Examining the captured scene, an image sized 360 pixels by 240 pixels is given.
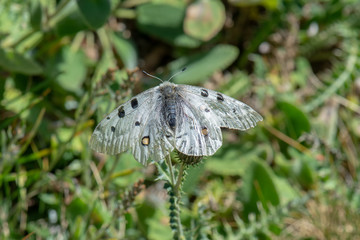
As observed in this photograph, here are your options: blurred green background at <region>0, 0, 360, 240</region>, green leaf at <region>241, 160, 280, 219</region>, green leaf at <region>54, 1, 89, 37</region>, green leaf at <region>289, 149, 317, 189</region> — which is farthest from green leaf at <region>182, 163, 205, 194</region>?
green leaf at <region>54, 1, 89, 37</region>

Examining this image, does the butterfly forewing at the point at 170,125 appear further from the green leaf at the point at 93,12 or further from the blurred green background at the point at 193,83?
the green leaf at the point at 93,12

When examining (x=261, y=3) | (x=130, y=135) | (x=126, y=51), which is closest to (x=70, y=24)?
(x=126, y=51)

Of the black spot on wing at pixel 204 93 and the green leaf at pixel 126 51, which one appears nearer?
the black spot on wing at pixel 204 93

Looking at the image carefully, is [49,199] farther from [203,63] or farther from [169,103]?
[203,63]

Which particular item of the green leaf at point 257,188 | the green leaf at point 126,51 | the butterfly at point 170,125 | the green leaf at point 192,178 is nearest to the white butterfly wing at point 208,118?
the butterfly at point 170,125

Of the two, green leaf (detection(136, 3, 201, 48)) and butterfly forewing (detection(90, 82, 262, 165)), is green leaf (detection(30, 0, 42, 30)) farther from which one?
butterfly forewing (detection(90, 82, 262, 165))

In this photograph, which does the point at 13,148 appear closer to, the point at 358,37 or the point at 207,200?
the point at 207,200

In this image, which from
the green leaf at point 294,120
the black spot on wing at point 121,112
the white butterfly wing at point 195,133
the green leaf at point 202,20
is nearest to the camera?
the white butterfly wing at point 195,133
